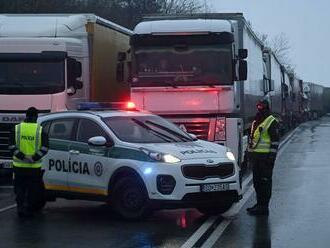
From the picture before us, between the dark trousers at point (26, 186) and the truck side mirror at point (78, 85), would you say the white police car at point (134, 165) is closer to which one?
the dark trousers at point (26, 186)

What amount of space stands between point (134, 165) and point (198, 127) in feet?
14.2

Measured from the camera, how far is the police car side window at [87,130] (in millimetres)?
11289

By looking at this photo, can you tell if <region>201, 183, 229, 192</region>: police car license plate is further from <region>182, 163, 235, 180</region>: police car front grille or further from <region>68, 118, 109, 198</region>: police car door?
<region>68, 118, 109, 198</region>: police car door

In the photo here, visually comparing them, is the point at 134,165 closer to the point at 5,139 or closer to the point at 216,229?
the point at 216,229

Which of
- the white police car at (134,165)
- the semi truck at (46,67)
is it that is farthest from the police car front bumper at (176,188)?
the semi truck at (46,67)

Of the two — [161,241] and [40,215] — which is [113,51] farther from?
[161,241]

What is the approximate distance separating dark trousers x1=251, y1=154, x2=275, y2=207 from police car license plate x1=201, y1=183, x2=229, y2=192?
117 centimetres

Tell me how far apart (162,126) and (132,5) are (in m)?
47.5

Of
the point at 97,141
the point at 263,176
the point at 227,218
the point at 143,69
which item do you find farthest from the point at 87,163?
the point at 143,69

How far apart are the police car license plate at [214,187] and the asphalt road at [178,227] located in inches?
19.6

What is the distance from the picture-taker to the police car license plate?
1037cm

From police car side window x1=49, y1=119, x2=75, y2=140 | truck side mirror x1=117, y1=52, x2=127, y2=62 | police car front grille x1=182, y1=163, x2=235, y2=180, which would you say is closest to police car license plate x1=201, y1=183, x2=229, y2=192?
police car front grille x1=182, y1=163, x2=235, y2=180

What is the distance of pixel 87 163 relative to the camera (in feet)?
36.6

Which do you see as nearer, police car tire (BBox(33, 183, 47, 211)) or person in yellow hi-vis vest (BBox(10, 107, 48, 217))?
person in yellow hi-vis vest (BBox(10, 107, 48, 217))
